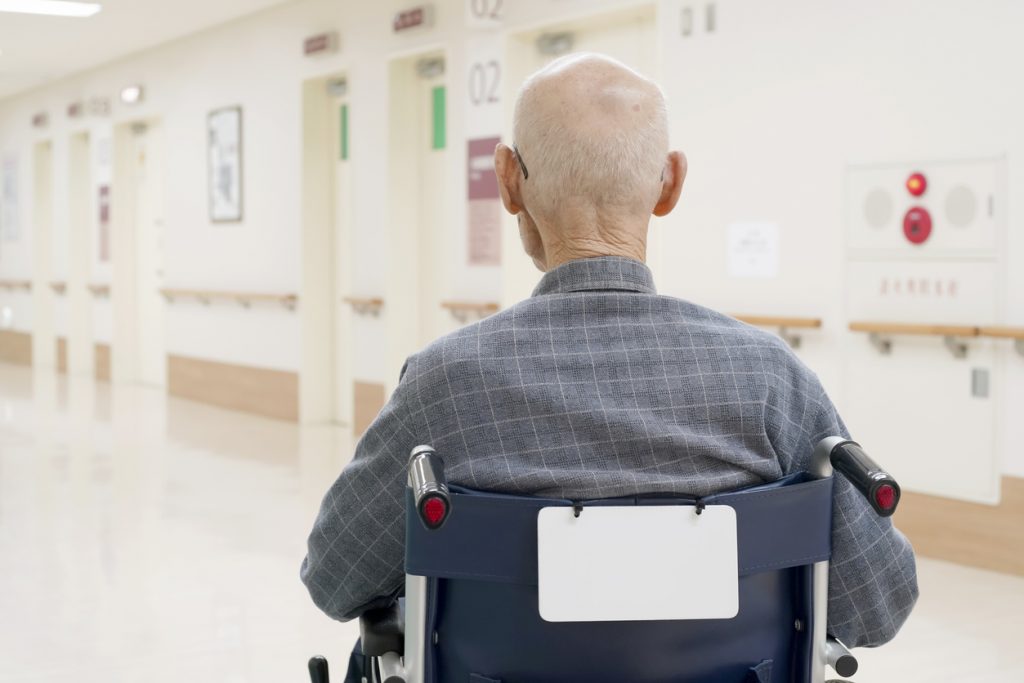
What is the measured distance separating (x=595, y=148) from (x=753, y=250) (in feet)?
12.6

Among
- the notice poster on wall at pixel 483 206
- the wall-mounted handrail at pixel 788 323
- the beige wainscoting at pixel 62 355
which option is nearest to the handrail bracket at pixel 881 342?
the wall-mounted handrail at pixel 788 323

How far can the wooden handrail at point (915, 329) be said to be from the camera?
4309 millimetres

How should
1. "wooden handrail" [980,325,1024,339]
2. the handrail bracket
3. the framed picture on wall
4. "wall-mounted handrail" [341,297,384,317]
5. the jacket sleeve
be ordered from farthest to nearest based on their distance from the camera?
the framed picture on wall → "wall-mounted handrail" [341,297,384,317] → the handrail bracket → "wooden handrail" [980,325,1024,339] → the jacket sleeve

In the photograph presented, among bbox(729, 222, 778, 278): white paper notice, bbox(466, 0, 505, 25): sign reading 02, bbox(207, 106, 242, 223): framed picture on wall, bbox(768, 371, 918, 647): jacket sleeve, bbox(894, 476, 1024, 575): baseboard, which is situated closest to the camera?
bbox(768, 371, 918, 647): jacket sleeve

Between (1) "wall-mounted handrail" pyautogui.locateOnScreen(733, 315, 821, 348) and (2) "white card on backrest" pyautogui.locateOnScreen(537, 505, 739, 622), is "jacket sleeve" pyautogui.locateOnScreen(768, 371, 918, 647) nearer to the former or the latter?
(2) "white card on backrest" pyautogui.locateOnScreen(537, 505, 739, 622)

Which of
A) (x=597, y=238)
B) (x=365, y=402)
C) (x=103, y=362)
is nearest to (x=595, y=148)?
(x=597, y=238)

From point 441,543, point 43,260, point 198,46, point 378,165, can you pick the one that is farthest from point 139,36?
point 441,543

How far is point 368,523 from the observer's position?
57.1 inches

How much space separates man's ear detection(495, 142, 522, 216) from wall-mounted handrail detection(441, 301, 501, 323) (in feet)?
16.8

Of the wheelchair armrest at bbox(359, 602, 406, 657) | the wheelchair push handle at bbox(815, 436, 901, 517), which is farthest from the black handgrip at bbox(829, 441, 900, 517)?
the wheelchair armrest at bbox(359, 602, 406, 657)

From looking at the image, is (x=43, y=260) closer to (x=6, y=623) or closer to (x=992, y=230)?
(x=6, y=623)

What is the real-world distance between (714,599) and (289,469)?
5.53 m

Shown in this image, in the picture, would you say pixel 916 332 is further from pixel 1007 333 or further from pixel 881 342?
pixel 1007 333

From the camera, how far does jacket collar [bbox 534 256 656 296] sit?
1.46 metres
